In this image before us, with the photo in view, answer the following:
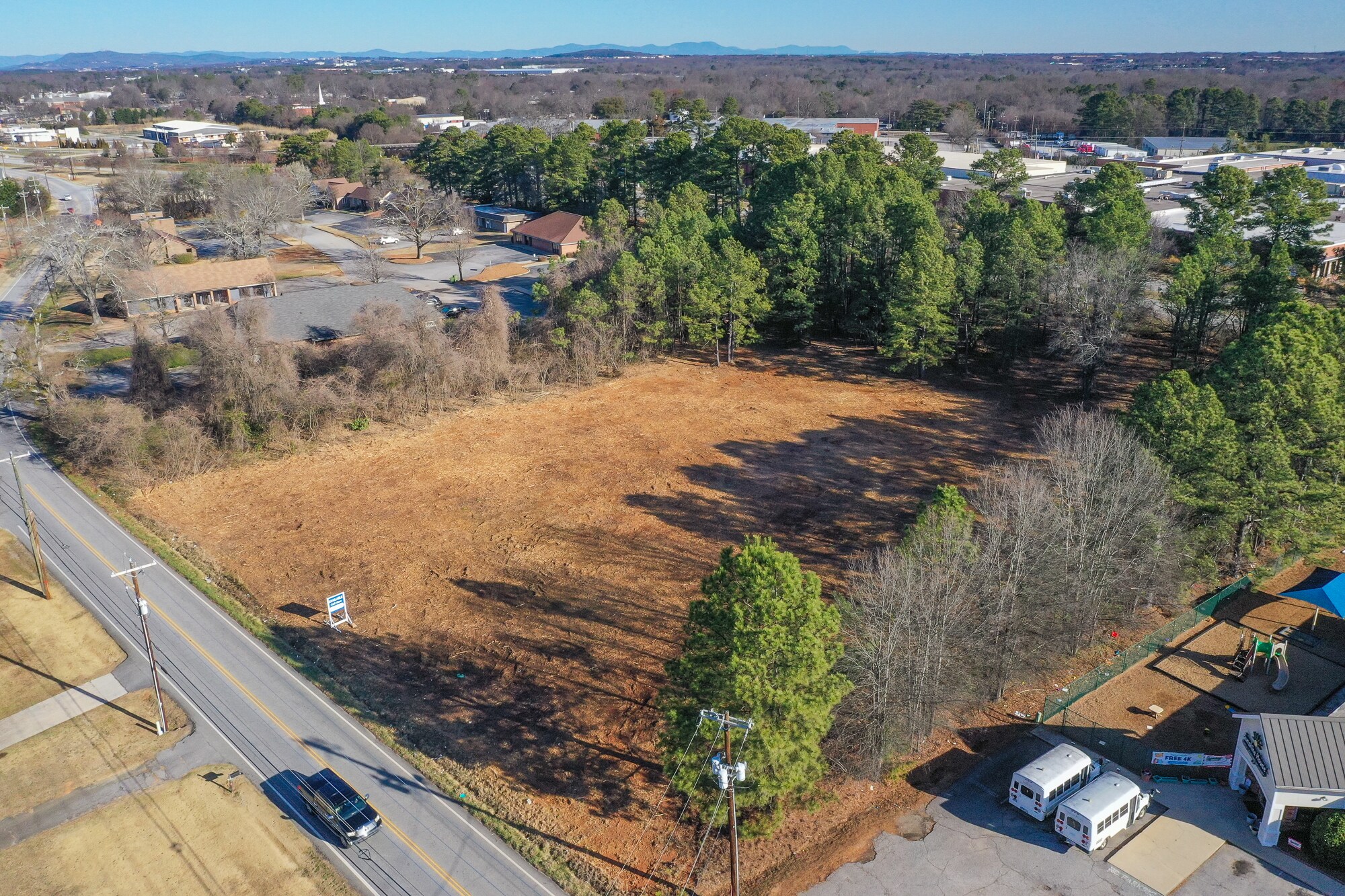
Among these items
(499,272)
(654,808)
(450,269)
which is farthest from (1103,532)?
(450,269)

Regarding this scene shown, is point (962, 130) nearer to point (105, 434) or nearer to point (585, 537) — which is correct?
point (585, 537)

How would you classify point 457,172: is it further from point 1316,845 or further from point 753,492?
point 1316,845

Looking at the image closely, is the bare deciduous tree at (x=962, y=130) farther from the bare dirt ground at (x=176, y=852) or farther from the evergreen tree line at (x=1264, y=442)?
the bare dirt ground at (x=176, y=852)

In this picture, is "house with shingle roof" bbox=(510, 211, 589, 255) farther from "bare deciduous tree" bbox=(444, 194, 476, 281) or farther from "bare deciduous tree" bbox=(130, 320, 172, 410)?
"bare deciduous tree" bbox=(130, 320, 172, 410)

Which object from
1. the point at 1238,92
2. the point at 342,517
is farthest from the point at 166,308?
the point at 1238,92

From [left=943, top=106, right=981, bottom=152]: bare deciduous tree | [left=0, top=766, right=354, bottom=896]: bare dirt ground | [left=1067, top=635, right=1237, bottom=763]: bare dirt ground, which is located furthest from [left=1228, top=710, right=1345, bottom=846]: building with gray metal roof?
[left=943, top=106, right=981, bottom=152]: bare deciduous tree
